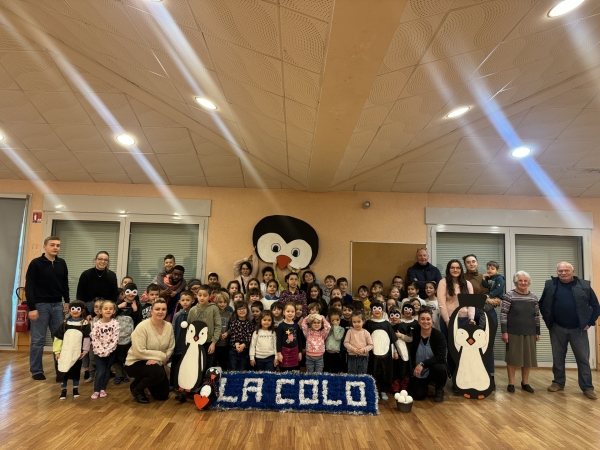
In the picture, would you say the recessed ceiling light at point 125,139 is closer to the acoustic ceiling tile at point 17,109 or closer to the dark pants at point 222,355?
the acoustic ceiling tile at point 17,109

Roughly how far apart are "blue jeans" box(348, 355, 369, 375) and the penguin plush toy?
1419 millimetres

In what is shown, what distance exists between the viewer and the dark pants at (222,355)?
464 centimetres

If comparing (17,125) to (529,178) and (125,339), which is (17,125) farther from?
(529,178)

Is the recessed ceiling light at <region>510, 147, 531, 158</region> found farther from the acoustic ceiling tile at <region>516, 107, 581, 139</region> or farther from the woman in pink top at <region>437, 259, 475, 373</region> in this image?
the woman in pink top at <region>437, 259, 475, 373</region>

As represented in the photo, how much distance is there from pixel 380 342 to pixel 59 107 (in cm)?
428

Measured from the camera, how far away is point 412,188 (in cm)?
667

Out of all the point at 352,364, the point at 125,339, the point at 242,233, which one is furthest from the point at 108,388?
the point at 242,233

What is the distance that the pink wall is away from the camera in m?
6.71

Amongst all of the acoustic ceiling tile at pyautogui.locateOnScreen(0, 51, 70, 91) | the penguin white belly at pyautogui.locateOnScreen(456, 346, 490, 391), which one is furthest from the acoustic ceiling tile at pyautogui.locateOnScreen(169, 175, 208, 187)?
the penguin white belly at pyautogui.locateOnScreen(456, 346, 490, 391)

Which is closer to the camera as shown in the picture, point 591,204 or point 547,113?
point 547,113

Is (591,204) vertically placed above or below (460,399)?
above

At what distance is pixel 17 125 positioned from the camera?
17.8 ft

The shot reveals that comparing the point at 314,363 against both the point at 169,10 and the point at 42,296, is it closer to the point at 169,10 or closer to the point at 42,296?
the point at 42,296

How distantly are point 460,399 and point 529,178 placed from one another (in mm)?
3367
